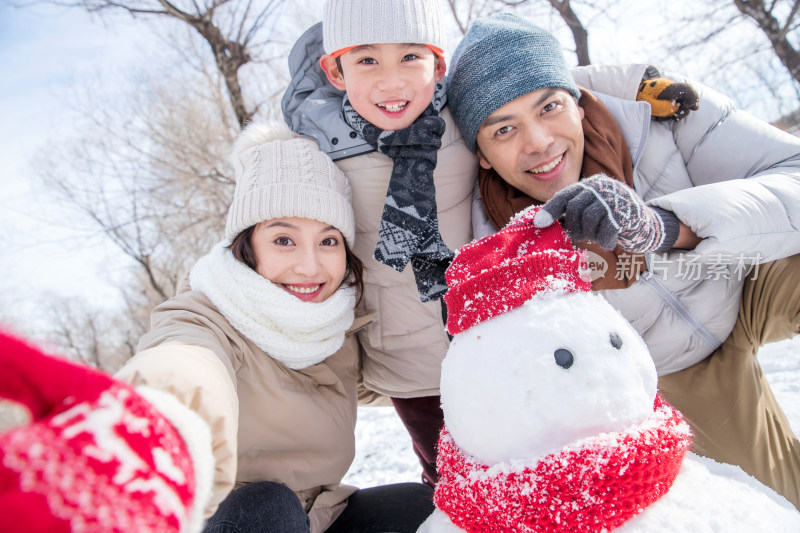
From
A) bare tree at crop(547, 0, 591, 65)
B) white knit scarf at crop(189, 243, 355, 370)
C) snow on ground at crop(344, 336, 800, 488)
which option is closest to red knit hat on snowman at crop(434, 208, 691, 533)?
white knit scarf at crop(189, 243, 355, 370)

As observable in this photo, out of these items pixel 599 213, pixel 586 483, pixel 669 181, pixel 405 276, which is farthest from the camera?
pixel 405 276

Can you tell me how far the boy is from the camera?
1750 mm

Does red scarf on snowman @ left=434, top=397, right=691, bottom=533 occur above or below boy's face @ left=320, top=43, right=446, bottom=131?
below

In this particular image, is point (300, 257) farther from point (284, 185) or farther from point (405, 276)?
point (405, 276)

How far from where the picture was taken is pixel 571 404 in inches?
34.6

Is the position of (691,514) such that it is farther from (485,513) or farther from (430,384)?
(430,384)

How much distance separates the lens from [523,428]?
90 centimetres

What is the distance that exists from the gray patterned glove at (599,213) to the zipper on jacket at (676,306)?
544 millimetres

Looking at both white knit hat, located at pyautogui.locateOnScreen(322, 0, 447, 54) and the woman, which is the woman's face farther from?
white knit hat, located at pyautogui.locateOnScreen(322, 0, 447, 54)

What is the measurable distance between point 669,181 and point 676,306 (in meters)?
0.48

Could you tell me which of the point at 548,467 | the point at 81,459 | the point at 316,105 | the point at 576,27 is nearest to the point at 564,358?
the point at 548,467

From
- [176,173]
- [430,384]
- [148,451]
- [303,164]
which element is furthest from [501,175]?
[176,173]

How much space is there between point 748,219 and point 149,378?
5.35 feet

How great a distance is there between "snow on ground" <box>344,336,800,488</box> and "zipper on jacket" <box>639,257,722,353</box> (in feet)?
3.34
